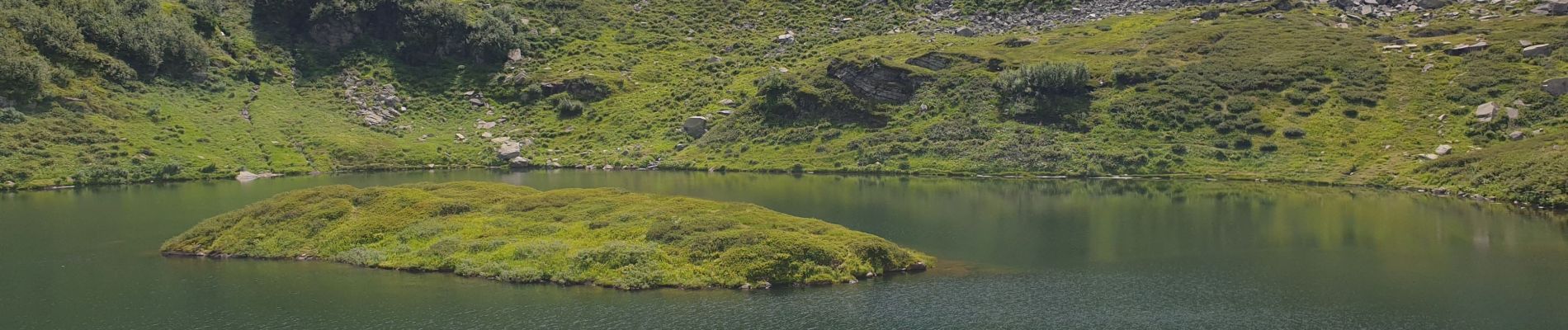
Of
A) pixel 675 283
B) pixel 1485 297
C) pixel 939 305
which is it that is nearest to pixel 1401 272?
pixel 1485 297

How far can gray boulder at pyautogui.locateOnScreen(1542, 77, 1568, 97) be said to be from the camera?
350 ft

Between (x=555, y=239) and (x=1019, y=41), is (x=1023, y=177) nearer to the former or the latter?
(x=1019, y=41)

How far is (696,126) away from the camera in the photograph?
142 meters

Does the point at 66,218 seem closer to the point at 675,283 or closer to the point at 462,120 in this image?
the point at 675,283

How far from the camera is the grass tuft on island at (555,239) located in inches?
1922

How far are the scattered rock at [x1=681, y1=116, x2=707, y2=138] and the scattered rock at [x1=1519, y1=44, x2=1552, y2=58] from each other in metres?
108

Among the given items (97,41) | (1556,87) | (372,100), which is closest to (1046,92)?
(1556,87)

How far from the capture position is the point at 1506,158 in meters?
89.9

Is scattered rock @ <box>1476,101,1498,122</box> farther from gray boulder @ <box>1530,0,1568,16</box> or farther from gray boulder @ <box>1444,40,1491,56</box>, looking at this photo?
gray boulder @ <box>1530,0,1568,16</box>

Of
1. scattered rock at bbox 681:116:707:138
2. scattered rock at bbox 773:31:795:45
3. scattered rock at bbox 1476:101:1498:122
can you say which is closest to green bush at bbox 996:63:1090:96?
scattered rock at bbox 681:116:707:138

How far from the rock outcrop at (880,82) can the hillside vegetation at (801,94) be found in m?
0.38

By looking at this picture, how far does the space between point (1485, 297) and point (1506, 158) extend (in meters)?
57.2

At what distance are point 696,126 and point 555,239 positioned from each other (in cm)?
8726

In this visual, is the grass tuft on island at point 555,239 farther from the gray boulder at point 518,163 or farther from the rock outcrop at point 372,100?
the rock outcrop at point 372,100
